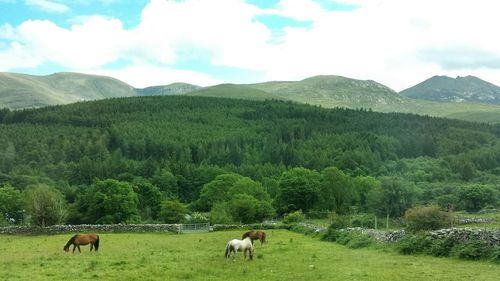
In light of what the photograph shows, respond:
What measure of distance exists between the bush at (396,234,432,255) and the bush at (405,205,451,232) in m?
11.2

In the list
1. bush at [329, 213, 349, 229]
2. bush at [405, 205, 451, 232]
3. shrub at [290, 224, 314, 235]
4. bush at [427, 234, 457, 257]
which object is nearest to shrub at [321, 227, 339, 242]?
bush at [329, 213, 349, 229]

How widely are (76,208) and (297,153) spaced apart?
119 metres

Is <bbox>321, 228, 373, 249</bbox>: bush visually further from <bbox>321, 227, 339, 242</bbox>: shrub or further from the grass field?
the grass field

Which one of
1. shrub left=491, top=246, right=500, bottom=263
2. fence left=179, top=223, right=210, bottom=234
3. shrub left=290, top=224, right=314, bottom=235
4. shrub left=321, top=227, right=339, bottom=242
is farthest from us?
fence left=179, top=223, right=210, bottom=234

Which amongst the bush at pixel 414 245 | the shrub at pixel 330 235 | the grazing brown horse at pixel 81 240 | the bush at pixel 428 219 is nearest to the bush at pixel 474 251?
the bush at pixel 414 245

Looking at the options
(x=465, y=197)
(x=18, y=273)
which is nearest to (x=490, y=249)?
(x=18, y=273)

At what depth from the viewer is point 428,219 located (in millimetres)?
41719

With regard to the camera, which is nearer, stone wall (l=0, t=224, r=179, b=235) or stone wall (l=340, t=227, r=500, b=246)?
stone wall (l=340, t=227, r=500, b=246)

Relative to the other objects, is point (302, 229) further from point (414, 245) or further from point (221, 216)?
point (414, 245)

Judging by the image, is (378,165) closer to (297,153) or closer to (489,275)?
(297,153)

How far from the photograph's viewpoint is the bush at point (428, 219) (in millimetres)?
41531

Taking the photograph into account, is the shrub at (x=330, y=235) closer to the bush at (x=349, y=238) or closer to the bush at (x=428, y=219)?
the bush at (x=349, y=238)

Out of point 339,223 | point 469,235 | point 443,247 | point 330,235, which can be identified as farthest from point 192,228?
point 469,235

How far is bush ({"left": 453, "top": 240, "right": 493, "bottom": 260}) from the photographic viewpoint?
25562mm
